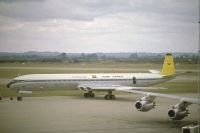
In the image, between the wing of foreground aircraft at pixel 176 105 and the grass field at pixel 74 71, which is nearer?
the wing of foreground aircraft at pixel 176 105

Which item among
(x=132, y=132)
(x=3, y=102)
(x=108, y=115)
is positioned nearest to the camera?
(x=132, y=132)

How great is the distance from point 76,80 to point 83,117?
45.1 ft

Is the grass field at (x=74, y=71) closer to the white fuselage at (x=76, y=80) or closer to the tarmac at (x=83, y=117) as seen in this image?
the white fuselage at (x=76, y=80)

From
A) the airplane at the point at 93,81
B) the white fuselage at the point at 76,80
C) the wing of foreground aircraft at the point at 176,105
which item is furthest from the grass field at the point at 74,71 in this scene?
the wing of foreground aircraft at the point at 176,105

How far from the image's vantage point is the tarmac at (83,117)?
21.8 meters

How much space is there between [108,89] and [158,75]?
7391mm

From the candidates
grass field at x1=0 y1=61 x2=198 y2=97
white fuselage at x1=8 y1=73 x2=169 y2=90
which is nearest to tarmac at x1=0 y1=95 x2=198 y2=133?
white fuselage at x1=8 y1=73 x2=169 y2=90

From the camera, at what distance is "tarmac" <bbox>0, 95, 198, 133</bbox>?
859 inches

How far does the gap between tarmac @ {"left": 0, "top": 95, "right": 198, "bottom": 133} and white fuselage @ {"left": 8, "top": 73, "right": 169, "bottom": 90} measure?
2.65 meters

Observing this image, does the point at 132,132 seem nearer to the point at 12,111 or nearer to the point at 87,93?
the point at 12,111

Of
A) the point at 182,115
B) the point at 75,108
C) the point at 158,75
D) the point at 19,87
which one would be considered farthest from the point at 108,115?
the point at 158,75

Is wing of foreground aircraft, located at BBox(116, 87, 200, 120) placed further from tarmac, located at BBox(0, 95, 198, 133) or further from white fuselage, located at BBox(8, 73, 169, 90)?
white fuselage, located at BBox(8, 73, 169, 90)

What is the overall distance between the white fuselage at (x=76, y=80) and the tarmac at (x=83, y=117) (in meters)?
2.65

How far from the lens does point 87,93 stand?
4012 centimetres
